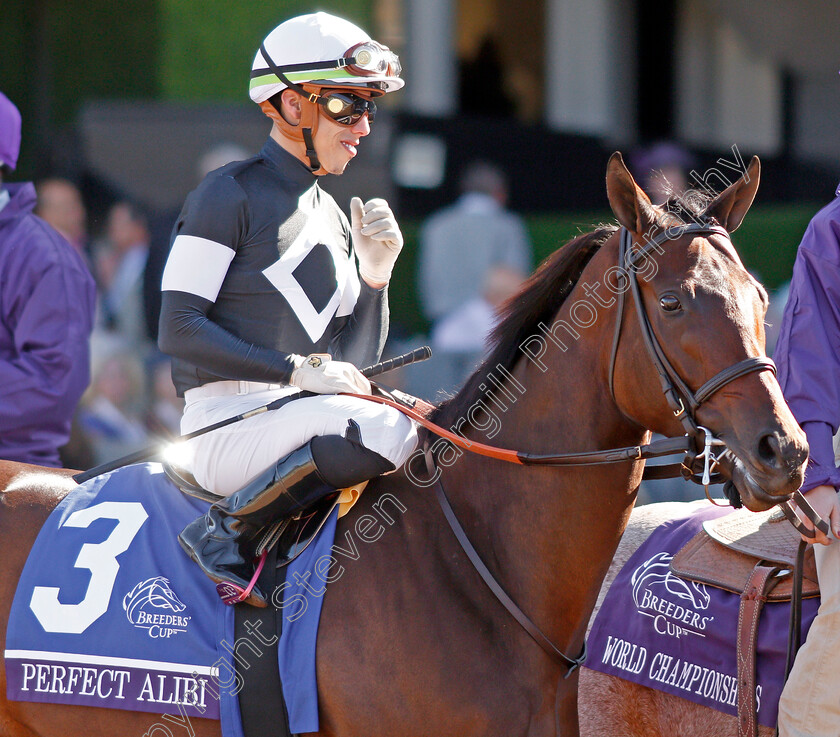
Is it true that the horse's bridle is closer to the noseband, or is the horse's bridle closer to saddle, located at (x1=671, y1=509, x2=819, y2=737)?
the noseband

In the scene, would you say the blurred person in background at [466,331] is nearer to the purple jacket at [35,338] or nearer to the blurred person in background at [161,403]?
the blurred person in background at [161,403]

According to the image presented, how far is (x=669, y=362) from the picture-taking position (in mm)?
2762

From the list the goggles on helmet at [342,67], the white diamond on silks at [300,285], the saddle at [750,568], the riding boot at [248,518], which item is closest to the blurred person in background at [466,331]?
the saddle at [750,568]

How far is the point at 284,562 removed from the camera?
306 centimetres

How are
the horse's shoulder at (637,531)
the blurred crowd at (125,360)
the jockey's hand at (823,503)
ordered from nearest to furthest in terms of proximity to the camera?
the jockey's hand at (823,503) < the horse's shoulder at (637,531) < the blurred crowd at (125,360)

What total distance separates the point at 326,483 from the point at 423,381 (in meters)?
5.01

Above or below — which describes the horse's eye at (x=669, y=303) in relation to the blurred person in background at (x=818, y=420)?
above

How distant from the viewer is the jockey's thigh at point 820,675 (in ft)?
9.96

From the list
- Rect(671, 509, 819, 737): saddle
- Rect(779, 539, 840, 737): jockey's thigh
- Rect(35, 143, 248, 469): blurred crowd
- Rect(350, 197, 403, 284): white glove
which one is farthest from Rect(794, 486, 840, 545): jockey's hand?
Rect(35, 143, 248, 469): blurred crowd

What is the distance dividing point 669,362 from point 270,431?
43.8 inches

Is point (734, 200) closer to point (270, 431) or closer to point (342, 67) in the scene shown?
point (342, 67)

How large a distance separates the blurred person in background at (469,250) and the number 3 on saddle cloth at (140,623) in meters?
5.34

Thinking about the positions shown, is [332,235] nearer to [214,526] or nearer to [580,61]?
[214,526]

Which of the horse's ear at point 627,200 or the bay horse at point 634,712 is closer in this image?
the horse's ear at point 627,200
